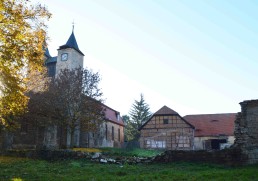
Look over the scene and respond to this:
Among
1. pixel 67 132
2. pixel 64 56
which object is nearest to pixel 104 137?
pixel 67 132

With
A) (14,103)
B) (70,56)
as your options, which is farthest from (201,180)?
(70,56)

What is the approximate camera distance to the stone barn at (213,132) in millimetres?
35312

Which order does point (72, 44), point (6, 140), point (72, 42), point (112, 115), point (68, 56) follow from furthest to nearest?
point (112, 115) → point (72, 42) → point (72, 44) → point (68, 56) → point (6, 140)

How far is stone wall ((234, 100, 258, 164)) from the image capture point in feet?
47.3

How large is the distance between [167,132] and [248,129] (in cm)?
2073

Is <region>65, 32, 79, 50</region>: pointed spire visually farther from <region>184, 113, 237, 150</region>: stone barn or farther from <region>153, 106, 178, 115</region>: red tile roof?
<region>184, 113, 237, 150</region>: stone barn

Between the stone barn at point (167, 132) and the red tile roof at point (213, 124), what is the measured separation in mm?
2252

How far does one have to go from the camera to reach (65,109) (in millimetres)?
28250

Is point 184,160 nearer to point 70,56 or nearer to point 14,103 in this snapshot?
point 14,103

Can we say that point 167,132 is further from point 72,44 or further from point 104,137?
point 72,44

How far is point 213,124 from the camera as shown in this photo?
3716 centimetres

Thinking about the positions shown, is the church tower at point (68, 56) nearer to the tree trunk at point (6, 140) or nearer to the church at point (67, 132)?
the church at point (67, 132)

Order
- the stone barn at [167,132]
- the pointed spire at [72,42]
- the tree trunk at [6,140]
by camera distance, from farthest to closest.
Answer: the pointed spire at [72,42] → the stone barn at [167,132] → the tree trunk at [6,140]

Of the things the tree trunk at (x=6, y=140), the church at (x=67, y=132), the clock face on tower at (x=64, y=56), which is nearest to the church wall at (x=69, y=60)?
the church at (x=67, y=132)
